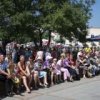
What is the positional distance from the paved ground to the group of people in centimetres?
44

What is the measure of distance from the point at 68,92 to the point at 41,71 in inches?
68.7

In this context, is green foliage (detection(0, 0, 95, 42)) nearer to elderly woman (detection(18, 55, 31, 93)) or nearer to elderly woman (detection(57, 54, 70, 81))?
elderly woman (detection(57, 54, 70, 81))

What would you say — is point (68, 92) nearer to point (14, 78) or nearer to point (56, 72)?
point (14, 78)

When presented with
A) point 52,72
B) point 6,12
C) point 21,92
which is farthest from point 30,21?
point 21,92

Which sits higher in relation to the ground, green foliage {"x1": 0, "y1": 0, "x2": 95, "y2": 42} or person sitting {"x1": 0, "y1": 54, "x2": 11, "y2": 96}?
green foliage {"x1": 0, "y1": 0, "x2": 95, "y2": 42}

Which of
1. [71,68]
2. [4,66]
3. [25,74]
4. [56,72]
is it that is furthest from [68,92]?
[71,68]

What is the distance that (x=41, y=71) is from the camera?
47.7 feet

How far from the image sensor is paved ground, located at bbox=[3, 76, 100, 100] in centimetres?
1215

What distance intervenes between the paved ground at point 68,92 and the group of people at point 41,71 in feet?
1.46

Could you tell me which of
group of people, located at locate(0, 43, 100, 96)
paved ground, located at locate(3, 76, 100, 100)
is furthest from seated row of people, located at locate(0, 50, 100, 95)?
paved ground, located at locate(3, 76, 100, 100)

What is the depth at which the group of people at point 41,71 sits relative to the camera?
12703 mm

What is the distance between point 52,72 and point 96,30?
63.1m

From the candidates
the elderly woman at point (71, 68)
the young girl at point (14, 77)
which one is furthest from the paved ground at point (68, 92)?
the elderly woman at point (71, 68)

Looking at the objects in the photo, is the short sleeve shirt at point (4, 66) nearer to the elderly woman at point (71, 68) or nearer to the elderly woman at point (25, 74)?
the elderly woman at point (25, 74)
